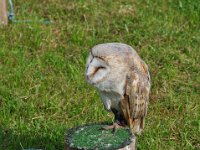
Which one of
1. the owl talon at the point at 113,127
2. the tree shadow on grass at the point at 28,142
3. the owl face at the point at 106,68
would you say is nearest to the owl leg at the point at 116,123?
the owl talon at the point at 113,127

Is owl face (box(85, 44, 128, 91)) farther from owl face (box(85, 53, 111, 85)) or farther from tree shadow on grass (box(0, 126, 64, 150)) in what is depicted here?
tree shadow on grass (box(0, 126, 64, 150))

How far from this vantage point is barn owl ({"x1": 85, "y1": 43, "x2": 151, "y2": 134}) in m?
3.83

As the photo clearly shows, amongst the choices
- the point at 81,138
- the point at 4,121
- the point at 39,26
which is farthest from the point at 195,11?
the point at 81,138

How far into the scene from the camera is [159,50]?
23.4 feet

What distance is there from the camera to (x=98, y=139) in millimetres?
4117

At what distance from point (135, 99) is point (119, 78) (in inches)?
12.0

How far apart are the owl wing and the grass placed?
0.95 metres

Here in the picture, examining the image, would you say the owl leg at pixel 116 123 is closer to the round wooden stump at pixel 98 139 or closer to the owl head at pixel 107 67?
the round wooden stump at pixel 98 139

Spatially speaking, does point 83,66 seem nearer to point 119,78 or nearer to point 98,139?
A: point 98,139

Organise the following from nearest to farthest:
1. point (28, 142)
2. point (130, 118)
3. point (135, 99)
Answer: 1. point (135, 99)
2. point (130, 118)
3. point (28, 142)

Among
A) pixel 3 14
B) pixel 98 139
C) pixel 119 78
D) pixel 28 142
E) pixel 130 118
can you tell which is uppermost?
pixel 3 14

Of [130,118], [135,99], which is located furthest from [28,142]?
[135,99]

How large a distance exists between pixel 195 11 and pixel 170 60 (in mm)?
1354

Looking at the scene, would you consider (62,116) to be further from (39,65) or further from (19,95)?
(39,65)
